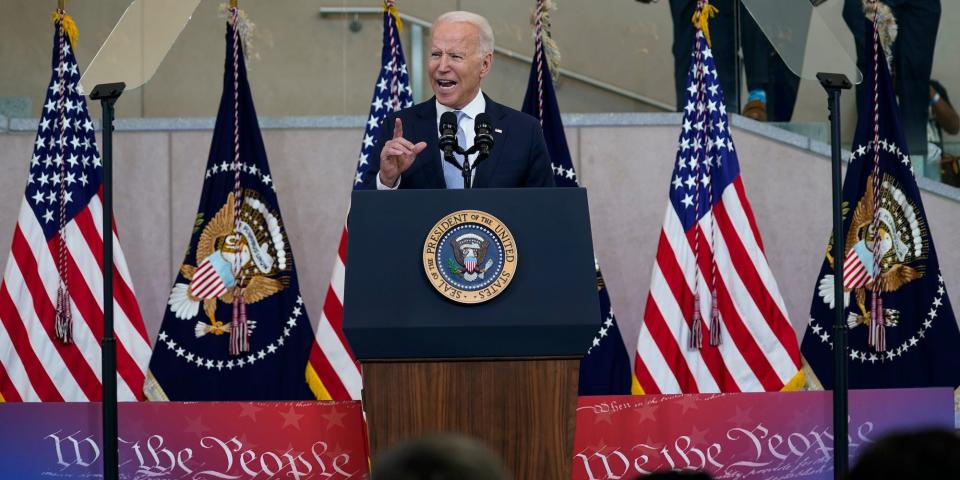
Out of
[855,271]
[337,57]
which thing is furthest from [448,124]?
[337,57]

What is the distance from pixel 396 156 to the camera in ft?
10.4

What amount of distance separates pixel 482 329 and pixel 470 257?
16 centimetres

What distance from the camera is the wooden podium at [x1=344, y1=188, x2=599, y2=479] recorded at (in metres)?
3.01

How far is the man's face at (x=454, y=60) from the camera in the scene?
344 centimetres

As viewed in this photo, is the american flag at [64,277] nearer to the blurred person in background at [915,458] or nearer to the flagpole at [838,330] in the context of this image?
the flagpole at [838,330]

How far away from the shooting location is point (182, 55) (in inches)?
250

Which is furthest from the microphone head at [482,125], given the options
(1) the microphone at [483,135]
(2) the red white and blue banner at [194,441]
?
(2) the red white and blue banner at [194,441]

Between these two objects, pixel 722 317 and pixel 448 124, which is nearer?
pixel 448 124

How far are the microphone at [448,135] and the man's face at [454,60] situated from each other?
0.31 m

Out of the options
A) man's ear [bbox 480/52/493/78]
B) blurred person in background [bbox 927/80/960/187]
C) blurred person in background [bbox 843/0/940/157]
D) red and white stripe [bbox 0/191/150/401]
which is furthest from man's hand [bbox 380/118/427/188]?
blurred person in background [bbox 927/80/960/187]

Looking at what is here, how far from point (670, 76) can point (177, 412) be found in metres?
3.04

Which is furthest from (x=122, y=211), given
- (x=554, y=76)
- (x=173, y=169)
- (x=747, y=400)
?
(x=747, y=400)

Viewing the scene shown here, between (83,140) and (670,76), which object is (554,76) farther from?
(83,140)

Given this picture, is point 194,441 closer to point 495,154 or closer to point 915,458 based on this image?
point 495,154
